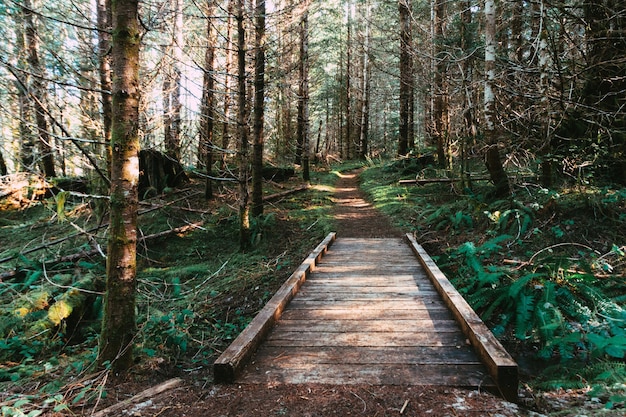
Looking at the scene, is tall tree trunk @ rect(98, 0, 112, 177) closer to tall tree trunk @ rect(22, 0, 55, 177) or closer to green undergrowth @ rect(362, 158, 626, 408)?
tall tree trunk @ rect(22, 0, 55, 177)

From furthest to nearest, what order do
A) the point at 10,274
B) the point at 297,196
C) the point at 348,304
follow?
the point at 297,196 < the point at 10,274 < the point at 348,304

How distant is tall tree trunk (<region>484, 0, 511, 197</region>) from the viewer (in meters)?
8.48

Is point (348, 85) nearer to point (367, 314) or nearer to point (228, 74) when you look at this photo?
point (228, 74)

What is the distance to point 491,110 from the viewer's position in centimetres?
888

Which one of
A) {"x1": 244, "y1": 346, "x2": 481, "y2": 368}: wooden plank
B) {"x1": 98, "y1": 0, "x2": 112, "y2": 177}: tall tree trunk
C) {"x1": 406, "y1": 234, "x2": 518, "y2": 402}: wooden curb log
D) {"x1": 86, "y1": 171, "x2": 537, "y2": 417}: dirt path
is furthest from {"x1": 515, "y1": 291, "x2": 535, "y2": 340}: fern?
{"x1": 98, "y1": 0, "x2": 112, "y2": 177}: tall tree trunk

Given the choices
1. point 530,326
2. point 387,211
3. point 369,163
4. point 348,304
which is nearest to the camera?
point 530,326

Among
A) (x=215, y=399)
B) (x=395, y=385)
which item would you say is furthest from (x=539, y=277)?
(x=215, y=399)

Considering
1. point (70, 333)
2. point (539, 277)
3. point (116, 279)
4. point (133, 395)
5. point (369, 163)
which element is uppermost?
point (369, 163)

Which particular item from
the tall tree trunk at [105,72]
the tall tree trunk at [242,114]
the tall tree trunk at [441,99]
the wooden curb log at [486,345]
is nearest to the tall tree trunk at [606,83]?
the tall tree trunk at [441,99]

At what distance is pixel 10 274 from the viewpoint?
7.29 metres

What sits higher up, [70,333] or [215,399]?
[215,399]

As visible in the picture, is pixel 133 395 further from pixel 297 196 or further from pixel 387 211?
pixel 297 196

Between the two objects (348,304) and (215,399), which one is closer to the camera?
(215,399)

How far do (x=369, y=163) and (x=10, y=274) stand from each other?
2179 cm
